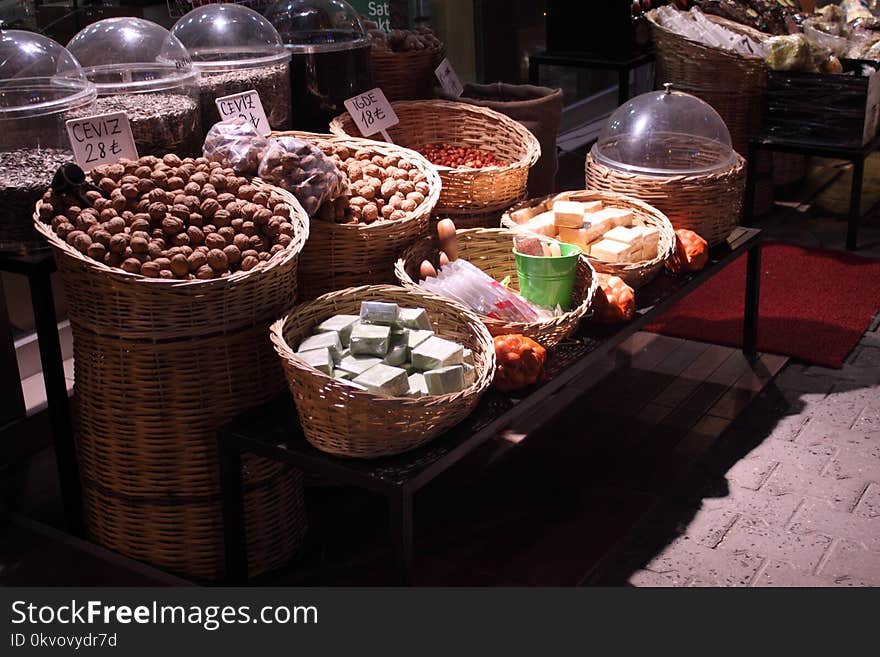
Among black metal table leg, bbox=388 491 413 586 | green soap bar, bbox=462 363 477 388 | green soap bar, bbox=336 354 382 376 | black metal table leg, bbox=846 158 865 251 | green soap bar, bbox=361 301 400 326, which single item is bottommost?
black metal table leg, bbox=846 158 865 251

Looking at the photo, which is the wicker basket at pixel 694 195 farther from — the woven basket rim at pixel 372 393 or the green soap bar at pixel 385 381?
the green soap bar at pixel 385 381

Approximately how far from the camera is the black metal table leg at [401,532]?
223 cm

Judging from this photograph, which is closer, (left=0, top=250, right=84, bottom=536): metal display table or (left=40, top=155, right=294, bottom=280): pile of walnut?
(left=40, top=155, right=294, bottom=280): pile of walnut

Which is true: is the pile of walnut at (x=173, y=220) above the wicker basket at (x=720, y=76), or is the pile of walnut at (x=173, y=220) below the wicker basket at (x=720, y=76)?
above

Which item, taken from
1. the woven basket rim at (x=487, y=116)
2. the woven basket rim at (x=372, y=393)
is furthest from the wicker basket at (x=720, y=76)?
the woven basket rim at (x=372, y=393)

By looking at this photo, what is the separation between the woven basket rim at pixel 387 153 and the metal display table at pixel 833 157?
8.75 ft

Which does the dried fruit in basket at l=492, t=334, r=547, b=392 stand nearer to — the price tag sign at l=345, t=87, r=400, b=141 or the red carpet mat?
the price tag sign at l=345, t=87, r=400, b=141

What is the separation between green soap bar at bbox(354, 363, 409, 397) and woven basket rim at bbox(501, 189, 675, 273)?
1001 millimetres

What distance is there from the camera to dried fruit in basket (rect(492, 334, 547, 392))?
2553 millimetres

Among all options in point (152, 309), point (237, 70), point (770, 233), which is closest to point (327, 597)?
point (152, 309)

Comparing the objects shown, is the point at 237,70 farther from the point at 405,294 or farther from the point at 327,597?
the point at 327,597

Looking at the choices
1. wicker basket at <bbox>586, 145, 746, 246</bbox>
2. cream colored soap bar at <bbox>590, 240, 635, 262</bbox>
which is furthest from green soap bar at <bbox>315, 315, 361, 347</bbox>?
wicker basket at <bbox>586, 145, 746, 246</bbox>

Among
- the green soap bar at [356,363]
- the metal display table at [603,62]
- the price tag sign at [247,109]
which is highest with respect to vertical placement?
the price tag sign at [247,109]

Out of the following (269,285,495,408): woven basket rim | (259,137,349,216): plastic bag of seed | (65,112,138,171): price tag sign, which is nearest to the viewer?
(269,285,495,408): woven basket rim
